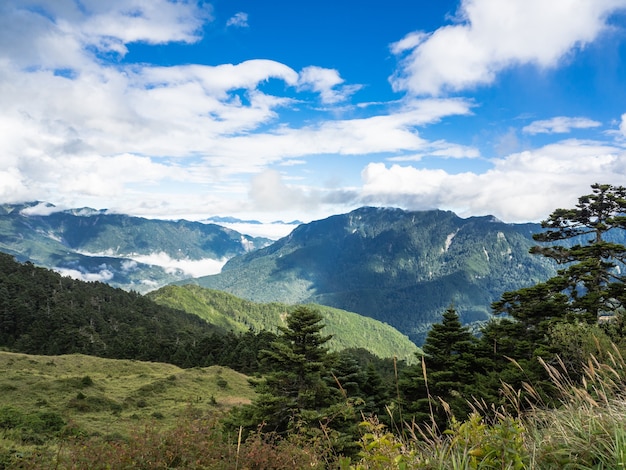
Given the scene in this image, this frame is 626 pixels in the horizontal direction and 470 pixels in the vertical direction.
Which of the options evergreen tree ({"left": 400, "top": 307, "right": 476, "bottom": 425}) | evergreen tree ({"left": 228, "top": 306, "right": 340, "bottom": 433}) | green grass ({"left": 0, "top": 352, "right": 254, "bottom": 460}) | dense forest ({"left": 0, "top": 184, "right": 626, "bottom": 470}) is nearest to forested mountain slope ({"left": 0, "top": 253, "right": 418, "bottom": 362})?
green grass ({"left": 0, "top": 352, "right": 254, "bottom": 460})

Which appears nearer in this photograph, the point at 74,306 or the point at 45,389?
the point at 45,389

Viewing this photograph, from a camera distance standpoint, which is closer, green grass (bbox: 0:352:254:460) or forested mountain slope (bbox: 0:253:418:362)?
green grass (bbox: 0:352:254:460)

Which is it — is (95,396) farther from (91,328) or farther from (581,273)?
(91,328)

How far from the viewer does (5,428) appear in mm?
20266

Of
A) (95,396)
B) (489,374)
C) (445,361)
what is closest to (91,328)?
(95,396)

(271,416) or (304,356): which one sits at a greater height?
(304,356)

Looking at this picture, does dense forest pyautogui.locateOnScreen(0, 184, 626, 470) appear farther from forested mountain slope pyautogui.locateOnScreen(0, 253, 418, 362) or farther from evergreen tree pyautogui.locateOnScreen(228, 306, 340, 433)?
forested mountain slope pyautogui.locateOnScreen(0, 253, 418, 362)

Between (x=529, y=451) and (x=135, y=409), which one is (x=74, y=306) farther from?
(x=529, y=451)

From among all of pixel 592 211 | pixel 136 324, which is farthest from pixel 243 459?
pixel 136 324

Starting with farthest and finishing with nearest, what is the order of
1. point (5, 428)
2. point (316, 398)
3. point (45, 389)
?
point (45, 389)
point (316, 398)
point (5, 428)

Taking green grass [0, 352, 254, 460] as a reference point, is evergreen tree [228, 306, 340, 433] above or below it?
Answer: above

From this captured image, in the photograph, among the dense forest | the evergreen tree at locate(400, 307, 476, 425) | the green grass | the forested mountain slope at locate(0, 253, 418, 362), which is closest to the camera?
the dense forest

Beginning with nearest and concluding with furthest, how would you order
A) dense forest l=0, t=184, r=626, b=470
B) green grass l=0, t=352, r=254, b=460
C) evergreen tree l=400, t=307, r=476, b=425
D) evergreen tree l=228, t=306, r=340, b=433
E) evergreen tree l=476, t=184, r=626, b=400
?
dense forest l=0, t=184, r=626, b=470
green grass l=0, t=352, r=254, b=460
evergreen tree l=228, t=306, r=340, b=433
evergreen tree l=476, t=184, r=626, b=400
evergreen tree l=400, t=307, r=476, b=425

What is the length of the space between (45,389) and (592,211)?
51.5 metres
